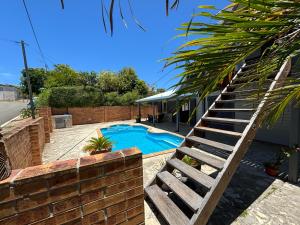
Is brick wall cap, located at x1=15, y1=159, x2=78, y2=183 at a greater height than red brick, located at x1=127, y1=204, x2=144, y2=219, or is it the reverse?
brick wall cap, located at x1=15, y1=159, x2=78, y2=183

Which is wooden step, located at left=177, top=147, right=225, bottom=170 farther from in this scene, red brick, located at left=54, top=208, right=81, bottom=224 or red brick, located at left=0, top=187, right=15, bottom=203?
red brick, located at left=0, top=187, right=15, bottom=203

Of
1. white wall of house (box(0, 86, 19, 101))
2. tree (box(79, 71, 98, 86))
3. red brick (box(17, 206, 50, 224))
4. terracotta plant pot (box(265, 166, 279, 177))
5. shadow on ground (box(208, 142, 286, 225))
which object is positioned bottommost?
shadow on ground (box(208, 142, 286, 225))

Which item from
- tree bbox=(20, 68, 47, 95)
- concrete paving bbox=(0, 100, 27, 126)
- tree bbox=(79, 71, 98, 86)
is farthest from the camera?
tree bbox=(20, 68, 47, 95)

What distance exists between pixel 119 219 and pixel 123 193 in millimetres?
236

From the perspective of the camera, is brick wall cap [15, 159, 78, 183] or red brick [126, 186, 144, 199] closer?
brick wall cap [15, 159, 78, 183]

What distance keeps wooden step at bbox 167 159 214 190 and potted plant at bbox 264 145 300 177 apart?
7.81ft

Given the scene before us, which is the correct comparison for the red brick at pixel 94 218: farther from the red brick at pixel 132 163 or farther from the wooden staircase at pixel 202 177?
the wooden staircase at pixel 202 177

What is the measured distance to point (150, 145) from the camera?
10.2 m

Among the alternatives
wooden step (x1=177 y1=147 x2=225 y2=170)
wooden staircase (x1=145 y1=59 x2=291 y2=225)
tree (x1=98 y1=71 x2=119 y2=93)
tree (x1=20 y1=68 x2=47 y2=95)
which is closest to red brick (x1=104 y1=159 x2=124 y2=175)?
wooden staircase (x1=145 y1=59 x2=291 y2=225)

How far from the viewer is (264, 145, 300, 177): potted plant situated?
361cm

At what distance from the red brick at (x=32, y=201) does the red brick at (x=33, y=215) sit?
35mm

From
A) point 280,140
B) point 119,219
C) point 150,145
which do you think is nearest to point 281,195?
point 119,219

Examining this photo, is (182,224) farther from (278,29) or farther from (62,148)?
(62,148)

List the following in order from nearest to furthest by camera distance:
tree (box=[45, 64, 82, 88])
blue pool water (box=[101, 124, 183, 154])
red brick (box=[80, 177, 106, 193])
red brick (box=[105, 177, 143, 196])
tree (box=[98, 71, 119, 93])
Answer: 1. red brick (box=[80, 177, 106, 193])
2. red brick (box=[105, 177, 143, 196])
3. blue pool water (box=[101, 124, 183, 154])
4. tree (box=[45, 64, 82, 88])
5. tree (box=[98, 71, 119, 93])
